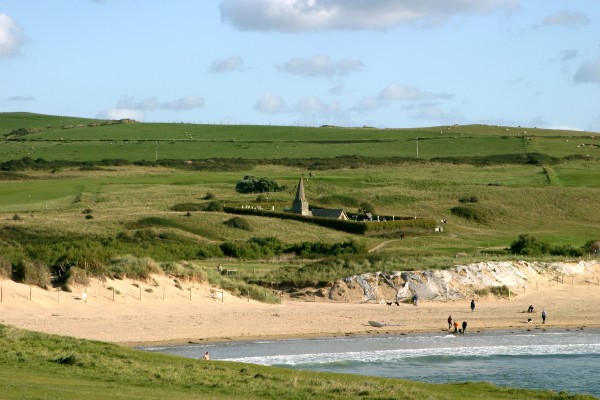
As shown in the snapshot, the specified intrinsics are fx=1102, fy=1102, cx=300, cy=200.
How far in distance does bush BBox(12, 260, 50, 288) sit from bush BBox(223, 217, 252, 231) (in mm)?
36772

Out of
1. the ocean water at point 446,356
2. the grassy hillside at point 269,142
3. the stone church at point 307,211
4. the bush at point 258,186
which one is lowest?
the ocean water at point 446,356

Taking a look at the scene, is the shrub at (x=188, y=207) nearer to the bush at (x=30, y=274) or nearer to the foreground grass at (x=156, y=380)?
the bush at (x=30, y=274)

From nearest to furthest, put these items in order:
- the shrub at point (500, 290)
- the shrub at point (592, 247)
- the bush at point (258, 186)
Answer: the shrub at point (500, 290)
the shrub at point (592, 247)
the bush at point (258, 186)

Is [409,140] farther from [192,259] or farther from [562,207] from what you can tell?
[192,259]

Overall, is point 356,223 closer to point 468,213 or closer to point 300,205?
point 300,205

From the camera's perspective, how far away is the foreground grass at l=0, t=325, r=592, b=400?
2330 centimetres

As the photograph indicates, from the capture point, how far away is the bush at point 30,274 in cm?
4125

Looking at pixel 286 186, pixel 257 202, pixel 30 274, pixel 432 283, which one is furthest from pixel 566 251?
pixel 286 186

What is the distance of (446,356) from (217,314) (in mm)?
9820

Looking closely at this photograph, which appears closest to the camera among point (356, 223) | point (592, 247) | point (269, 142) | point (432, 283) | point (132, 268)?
point (132, 268)

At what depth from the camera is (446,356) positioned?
38531mm

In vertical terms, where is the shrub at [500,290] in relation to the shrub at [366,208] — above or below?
below

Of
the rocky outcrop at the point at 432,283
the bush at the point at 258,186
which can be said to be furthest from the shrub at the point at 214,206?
the rocky outcrop at the point at 432,283

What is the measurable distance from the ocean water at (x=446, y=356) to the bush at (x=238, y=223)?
36556mm
